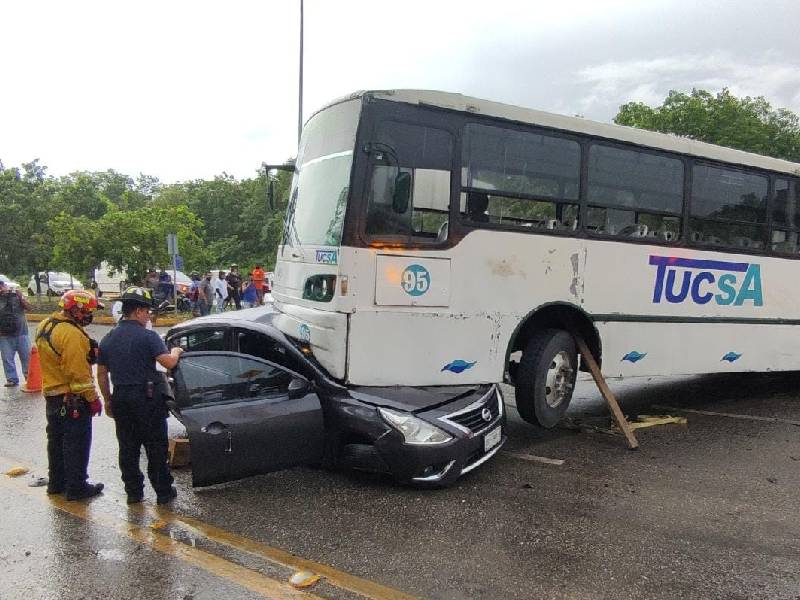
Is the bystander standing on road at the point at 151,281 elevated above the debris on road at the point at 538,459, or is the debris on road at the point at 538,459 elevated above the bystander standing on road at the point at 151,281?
the bystander standing on road at the point at 151,281

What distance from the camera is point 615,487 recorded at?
4996 millimetres

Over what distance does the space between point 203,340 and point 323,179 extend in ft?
6.26

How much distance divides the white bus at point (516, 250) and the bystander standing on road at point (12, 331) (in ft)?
15.0

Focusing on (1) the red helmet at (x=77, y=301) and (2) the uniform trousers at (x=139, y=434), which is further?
(1) the red helmet at (x=77, y=301)

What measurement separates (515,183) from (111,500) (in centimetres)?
424

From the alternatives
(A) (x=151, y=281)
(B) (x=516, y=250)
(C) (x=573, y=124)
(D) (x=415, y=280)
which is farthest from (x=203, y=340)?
(A) (x=151, y=281)

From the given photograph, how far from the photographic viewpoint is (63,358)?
445 centimetres

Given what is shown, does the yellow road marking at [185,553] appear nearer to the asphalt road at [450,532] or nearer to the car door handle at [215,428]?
the asphalt road at [450,532]

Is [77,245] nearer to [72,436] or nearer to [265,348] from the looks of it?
[265,348]

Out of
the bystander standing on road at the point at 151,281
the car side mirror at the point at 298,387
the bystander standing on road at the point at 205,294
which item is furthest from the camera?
the bystander standing on road at the point at 205,294

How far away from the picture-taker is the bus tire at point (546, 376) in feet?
19.5

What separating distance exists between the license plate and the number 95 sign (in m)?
1.28

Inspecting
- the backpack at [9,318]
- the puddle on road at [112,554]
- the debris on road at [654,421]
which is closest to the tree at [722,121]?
the debris on road at [654,421]

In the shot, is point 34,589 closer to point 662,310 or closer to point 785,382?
point 662,310
